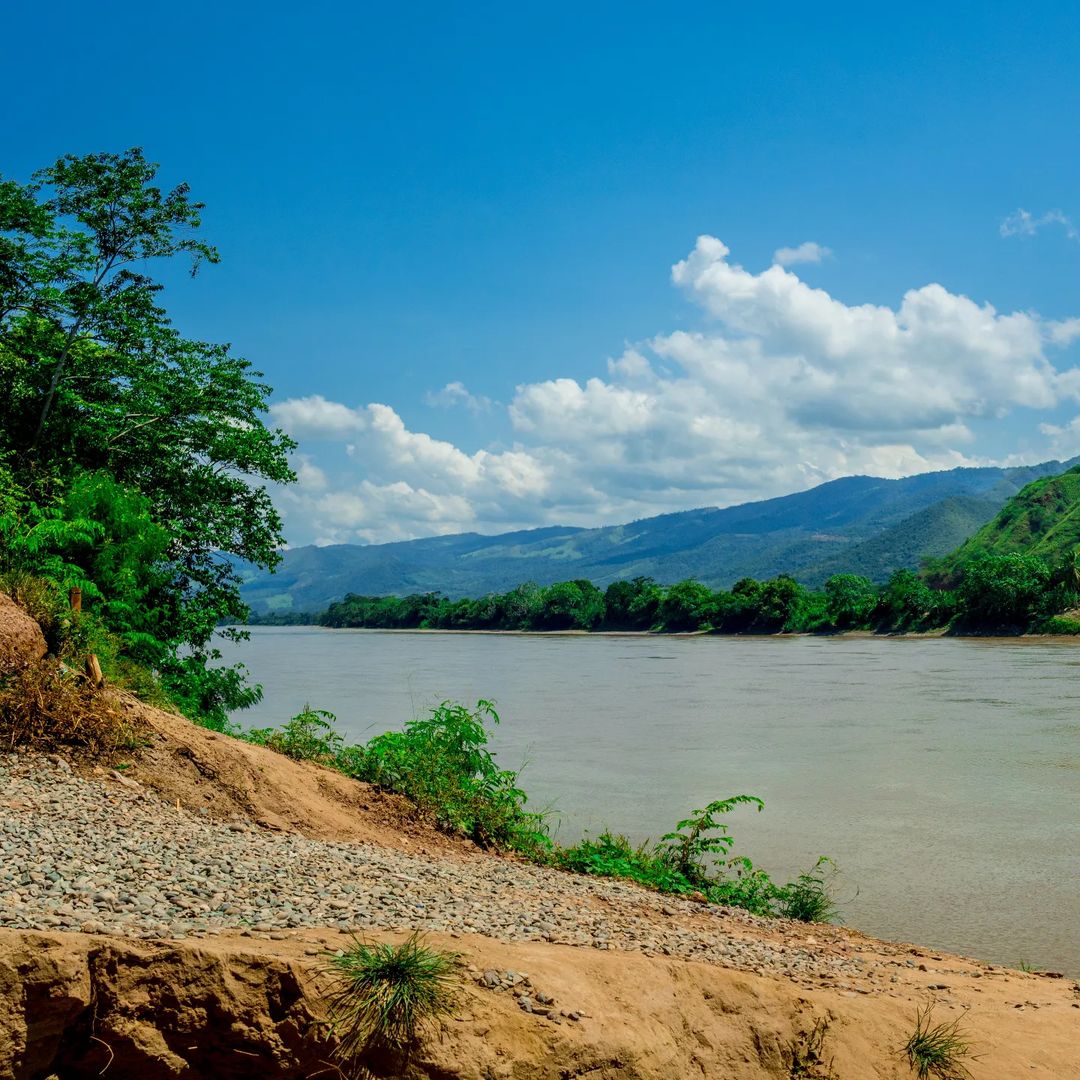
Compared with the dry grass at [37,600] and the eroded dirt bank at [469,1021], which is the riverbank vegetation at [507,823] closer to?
the dry grass at [37,600]

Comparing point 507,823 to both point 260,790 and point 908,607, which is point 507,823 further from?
point 908,607

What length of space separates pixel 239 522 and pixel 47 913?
709 inches

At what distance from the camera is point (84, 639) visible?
11.1 m

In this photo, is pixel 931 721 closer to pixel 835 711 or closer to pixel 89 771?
pixel 835 711

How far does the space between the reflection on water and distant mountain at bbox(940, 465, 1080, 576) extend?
83667 millimetres

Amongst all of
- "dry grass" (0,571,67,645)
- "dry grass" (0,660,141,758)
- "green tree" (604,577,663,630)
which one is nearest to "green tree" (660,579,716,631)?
"green tree" (604,577,663,630)

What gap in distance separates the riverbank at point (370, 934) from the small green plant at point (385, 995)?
0.11 meters

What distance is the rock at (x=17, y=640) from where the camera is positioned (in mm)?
9896

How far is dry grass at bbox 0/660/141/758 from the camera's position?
31.2 ft

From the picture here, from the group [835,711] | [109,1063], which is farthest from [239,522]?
[835,711]

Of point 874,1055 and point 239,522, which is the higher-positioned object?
point 239,522

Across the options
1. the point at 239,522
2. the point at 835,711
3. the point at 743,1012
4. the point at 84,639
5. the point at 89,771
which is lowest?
the point at 835,711

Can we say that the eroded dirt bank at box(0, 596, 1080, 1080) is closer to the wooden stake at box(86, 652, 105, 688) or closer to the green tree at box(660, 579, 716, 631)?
the wooden stake at box(86, 652, 105, 688)

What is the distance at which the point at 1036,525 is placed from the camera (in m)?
147
